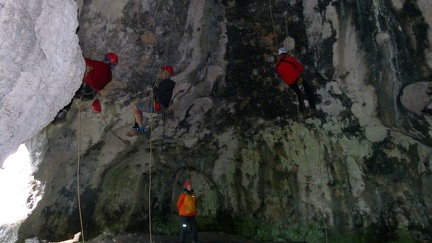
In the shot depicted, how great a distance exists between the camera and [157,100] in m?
6.69

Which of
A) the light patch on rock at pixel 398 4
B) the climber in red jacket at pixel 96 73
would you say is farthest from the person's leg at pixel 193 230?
the light patch on rock at pixel 398 4

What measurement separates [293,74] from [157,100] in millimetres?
2451

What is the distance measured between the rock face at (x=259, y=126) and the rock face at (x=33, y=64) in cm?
230

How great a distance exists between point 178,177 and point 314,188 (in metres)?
3.41

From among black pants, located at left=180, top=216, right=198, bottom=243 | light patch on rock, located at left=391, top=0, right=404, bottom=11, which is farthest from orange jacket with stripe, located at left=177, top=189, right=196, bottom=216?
light patch on rock, located at left=391, top=0, right=404, bottom=11

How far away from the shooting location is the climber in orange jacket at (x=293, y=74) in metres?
6.50

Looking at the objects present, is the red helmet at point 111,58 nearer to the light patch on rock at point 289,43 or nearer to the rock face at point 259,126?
the rock face at point 259,126

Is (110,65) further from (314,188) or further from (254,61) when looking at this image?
(314,188)

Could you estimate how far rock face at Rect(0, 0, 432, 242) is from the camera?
6391 mm

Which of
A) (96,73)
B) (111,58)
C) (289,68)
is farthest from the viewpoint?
(289,68)

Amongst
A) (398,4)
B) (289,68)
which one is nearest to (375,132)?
(289,68)

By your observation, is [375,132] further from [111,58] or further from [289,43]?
[111,58]

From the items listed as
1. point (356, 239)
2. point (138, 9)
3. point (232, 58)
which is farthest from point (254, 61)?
point (356, 239)

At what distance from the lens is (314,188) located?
7902 mm
